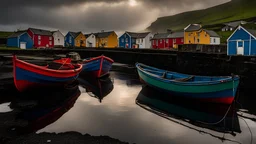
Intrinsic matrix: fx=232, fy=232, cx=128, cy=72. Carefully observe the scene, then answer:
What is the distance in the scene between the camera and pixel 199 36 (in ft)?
177

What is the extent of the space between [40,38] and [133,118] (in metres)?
59.1

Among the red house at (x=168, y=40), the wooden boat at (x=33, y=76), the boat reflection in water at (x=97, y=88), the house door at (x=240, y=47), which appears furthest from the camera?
the red house at (x=168, y=40)

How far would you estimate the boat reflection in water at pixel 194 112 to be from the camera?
9.91m

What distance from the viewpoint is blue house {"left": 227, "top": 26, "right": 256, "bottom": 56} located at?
80.7ft

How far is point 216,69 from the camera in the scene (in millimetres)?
22906

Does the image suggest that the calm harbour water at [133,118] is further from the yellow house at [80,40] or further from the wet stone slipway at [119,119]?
the yellow house at [80,40]

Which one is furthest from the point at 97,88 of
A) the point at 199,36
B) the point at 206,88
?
the point at 199,36

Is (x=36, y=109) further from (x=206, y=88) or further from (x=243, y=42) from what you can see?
(x=243, y=42)

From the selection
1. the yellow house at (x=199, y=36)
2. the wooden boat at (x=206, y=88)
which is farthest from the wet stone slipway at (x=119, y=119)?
the yellow house at (x=199, y=36)

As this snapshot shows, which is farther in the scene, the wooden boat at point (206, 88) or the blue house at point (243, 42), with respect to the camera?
the blue house at point (243, 42)

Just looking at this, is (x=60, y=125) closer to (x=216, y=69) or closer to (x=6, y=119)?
(x=6, y=119)

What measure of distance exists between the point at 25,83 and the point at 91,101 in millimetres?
3950

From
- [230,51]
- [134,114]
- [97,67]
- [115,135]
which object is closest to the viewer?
[115,135]

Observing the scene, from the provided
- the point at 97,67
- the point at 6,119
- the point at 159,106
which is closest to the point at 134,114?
the point at 159,106
